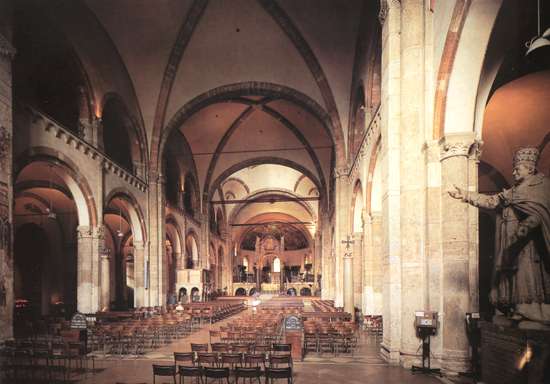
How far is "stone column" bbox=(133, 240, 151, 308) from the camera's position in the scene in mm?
23688

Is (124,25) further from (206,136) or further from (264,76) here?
(206,136)

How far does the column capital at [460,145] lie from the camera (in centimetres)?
935

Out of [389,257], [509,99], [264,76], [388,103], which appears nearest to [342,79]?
[264,76]

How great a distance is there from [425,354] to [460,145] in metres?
4.46

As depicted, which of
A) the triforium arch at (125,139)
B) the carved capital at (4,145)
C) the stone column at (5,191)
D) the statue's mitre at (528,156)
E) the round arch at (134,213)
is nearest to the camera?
the statue's mitre at (528,156)

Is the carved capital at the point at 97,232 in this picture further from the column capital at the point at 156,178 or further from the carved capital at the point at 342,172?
the carved capital at the point at 342,172

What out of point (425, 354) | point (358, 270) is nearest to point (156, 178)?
point (358, 270)

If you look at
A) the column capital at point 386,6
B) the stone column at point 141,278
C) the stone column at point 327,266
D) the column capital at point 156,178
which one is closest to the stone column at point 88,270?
the stone column at point 141,278

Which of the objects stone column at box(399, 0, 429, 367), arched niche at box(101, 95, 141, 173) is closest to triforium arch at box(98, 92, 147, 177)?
arched niche at box(101, 95, 141, 173)

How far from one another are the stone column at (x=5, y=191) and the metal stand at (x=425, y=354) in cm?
1041

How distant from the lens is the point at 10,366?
9133 mm

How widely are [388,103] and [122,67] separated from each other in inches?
648

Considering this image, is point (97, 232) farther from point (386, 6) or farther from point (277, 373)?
point (386, 6)

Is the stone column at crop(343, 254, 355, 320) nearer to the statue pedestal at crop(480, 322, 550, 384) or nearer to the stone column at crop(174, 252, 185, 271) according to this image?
the stone column at crop(174, 252, 185, 271)
